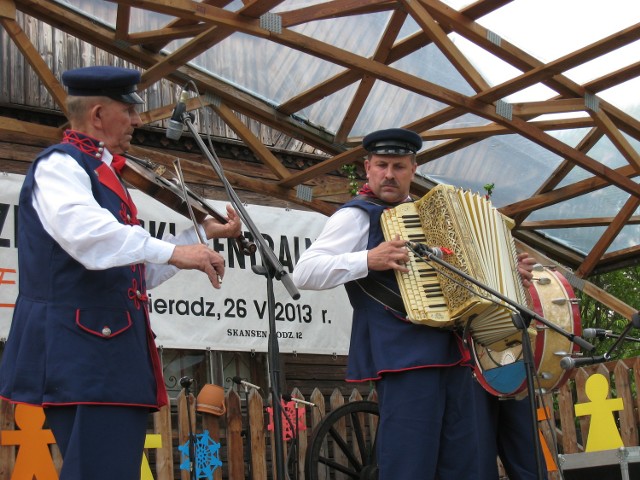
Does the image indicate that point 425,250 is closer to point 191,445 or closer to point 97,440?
point 97,440

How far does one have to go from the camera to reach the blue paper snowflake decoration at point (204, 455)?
5258 mm

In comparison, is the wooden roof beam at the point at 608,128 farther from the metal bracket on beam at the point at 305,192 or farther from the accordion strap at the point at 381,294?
the accordion strap at the point at 381,294

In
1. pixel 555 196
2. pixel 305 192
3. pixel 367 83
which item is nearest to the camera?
pixel 367 83

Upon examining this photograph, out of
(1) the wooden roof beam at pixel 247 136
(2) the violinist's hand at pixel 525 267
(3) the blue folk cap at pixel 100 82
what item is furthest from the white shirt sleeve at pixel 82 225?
(1) the wooden roof beam at pixel 247 136

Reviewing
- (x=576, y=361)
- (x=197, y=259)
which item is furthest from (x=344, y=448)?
(x=197, y=259)

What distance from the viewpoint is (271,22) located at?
213 inches

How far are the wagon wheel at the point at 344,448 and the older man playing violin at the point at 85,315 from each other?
2635 millimetres

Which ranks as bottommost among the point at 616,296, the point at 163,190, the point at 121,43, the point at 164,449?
the point at 164,449

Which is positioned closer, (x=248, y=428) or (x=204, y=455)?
(x=204, y=455)

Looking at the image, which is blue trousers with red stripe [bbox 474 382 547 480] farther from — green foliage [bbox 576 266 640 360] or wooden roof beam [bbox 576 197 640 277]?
green foliage [bbox 576 266 640 360]

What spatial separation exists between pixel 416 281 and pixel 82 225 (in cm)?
140

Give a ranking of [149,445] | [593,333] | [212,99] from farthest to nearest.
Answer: [212,99] < [149,445] < [593,333]

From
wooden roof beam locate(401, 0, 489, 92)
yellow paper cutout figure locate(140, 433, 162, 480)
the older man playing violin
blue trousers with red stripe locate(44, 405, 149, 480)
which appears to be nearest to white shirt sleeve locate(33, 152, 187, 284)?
the older man playing violin

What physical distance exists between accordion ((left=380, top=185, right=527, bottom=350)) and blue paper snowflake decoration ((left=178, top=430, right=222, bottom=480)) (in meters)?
2.16
